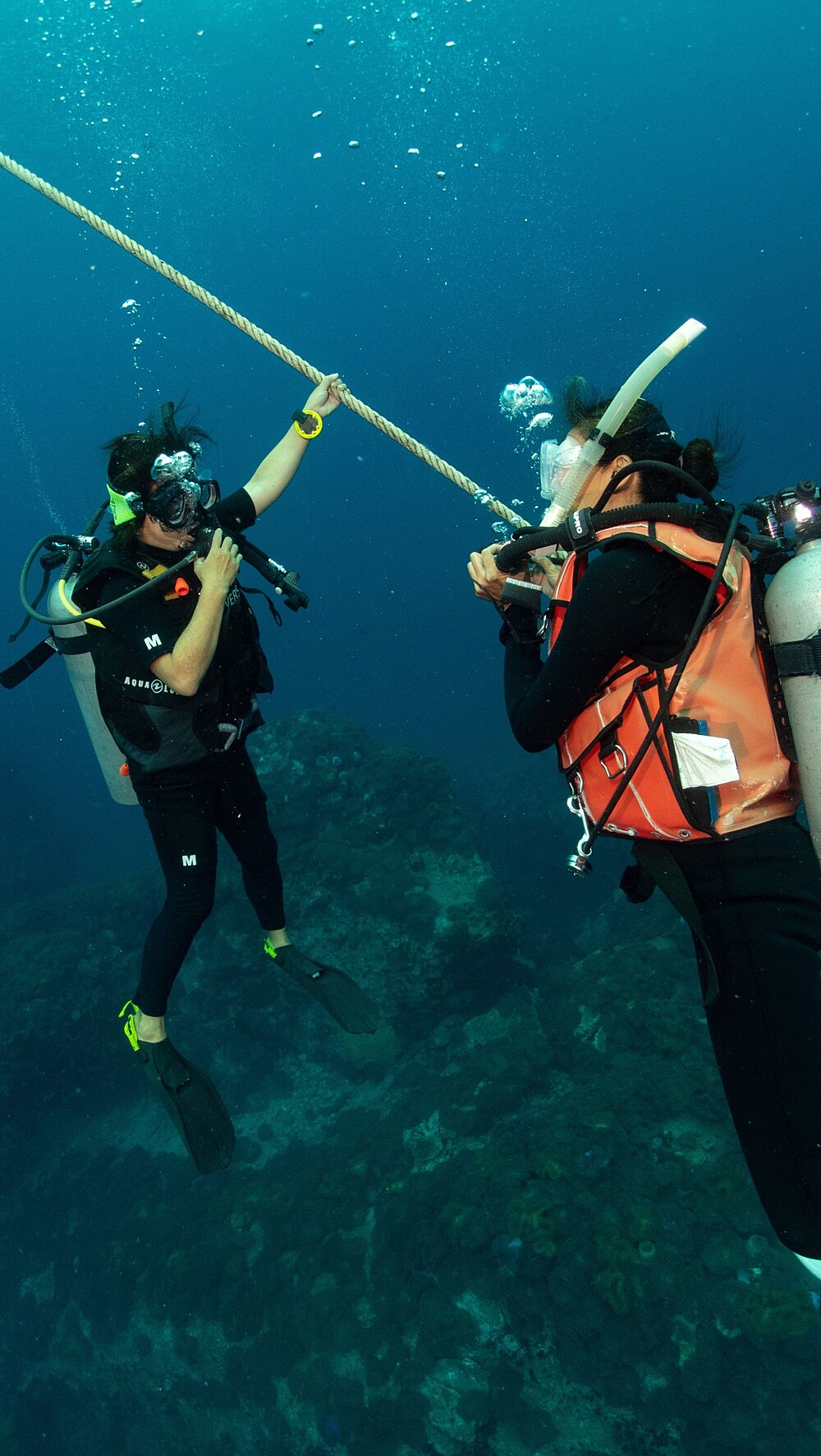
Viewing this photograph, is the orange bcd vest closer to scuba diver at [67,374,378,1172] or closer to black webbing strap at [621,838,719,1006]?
black webbing strap at [621,838,719,1006]

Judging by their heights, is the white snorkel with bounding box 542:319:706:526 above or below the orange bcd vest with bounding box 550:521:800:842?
above

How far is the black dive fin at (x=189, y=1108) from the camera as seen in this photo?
434 cm

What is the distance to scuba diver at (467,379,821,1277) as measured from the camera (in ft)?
Answer: 7.10

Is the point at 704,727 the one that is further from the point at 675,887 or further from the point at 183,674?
the point at 183,674

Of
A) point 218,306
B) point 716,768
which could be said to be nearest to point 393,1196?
point 716,768

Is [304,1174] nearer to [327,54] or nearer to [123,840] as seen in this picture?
[123,840]

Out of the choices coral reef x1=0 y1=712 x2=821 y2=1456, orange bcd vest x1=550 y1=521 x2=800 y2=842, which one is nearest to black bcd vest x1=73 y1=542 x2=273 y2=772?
orange bcd vest x1=550 y1=521 x2=800 y2=842

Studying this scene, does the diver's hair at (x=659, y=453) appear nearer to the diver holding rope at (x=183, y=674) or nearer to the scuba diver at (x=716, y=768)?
the scuba diver at (x=716, y=768)

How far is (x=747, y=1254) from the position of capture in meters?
5.73

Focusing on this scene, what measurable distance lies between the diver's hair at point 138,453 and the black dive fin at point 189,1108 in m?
2.99

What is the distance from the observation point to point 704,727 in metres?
2.25

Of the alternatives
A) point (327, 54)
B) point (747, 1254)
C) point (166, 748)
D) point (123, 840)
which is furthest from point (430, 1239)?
point (327, 54)

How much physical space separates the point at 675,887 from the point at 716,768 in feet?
1.47

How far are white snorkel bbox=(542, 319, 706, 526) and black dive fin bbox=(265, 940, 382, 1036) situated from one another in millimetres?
3440
